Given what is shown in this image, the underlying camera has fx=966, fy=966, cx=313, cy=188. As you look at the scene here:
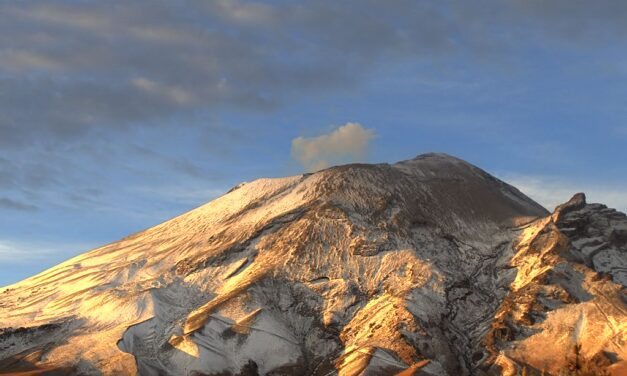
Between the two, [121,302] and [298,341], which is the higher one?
[121,302]

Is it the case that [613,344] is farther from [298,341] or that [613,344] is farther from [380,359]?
[298,341]

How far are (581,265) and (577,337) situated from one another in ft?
75.2

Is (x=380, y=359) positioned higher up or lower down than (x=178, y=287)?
lower down

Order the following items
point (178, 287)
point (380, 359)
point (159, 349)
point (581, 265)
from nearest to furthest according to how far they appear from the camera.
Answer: point (380, 359) < point (159, 349) < point (581, 265) < point (178, 287)

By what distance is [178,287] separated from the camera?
199250mm

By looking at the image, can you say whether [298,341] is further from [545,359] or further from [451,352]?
[545,359]

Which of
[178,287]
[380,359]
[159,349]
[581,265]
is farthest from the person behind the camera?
[178,287]

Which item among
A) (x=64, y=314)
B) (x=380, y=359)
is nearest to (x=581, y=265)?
(x=380, y=359)

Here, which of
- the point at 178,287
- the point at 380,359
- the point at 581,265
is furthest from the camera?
the point at 178,287

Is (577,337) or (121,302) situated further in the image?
(121,302)

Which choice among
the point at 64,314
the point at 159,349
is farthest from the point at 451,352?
the point at 64,314

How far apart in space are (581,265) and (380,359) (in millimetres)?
49541

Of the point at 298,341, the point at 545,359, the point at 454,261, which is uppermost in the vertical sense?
the point at 454,261

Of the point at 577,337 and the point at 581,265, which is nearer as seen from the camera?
the point at 577,337
